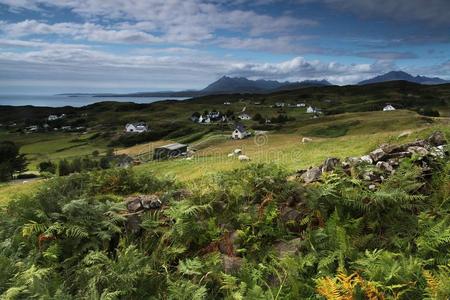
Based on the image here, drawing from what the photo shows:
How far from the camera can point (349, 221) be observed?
7703 millimetres

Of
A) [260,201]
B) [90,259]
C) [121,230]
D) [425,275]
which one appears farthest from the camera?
[260,201]

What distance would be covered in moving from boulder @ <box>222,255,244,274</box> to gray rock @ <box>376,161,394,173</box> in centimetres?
471

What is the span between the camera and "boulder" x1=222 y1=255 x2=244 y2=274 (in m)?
7.13

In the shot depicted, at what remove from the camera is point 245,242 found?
773cm

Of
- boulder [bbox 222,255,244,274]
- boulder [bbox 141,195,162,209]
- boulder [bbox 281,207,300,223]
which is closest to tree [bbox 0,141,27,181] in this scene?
boulder [bbox 141,195,162,209]

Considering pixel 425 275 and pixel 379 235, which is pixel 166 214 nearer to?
pixel 379 235

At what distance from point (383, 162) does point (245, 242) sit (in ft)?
15.4

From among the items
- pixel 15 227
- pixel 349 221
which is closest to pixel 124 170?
pixel 15 227

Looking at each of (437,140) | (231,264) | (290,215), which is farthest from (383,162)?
(231,264)

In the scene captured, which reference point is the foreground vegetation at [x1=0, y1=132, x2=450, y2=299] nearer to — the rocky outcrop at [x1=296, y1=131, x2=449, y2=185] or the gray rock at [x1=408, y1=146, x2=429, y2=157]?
the rocky outcrop at [x1=296, y1=131, x2=449, y2=185]

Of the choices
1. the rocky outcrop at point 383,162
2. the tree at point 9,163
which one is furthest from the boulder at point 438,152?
the tree at point 9,163

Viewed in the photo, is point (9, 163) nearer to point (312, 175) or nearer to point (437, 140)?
point (312, 175)

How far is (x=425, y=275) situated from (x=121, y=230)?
584cm

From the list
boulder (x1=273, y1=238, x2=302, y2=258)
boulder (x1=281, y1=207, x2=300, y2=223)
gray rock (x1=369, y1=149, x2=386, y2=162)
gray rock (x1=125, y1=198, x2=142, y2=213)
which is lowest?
boulder (x1=273, y1=238, x2=302, y2=258)
